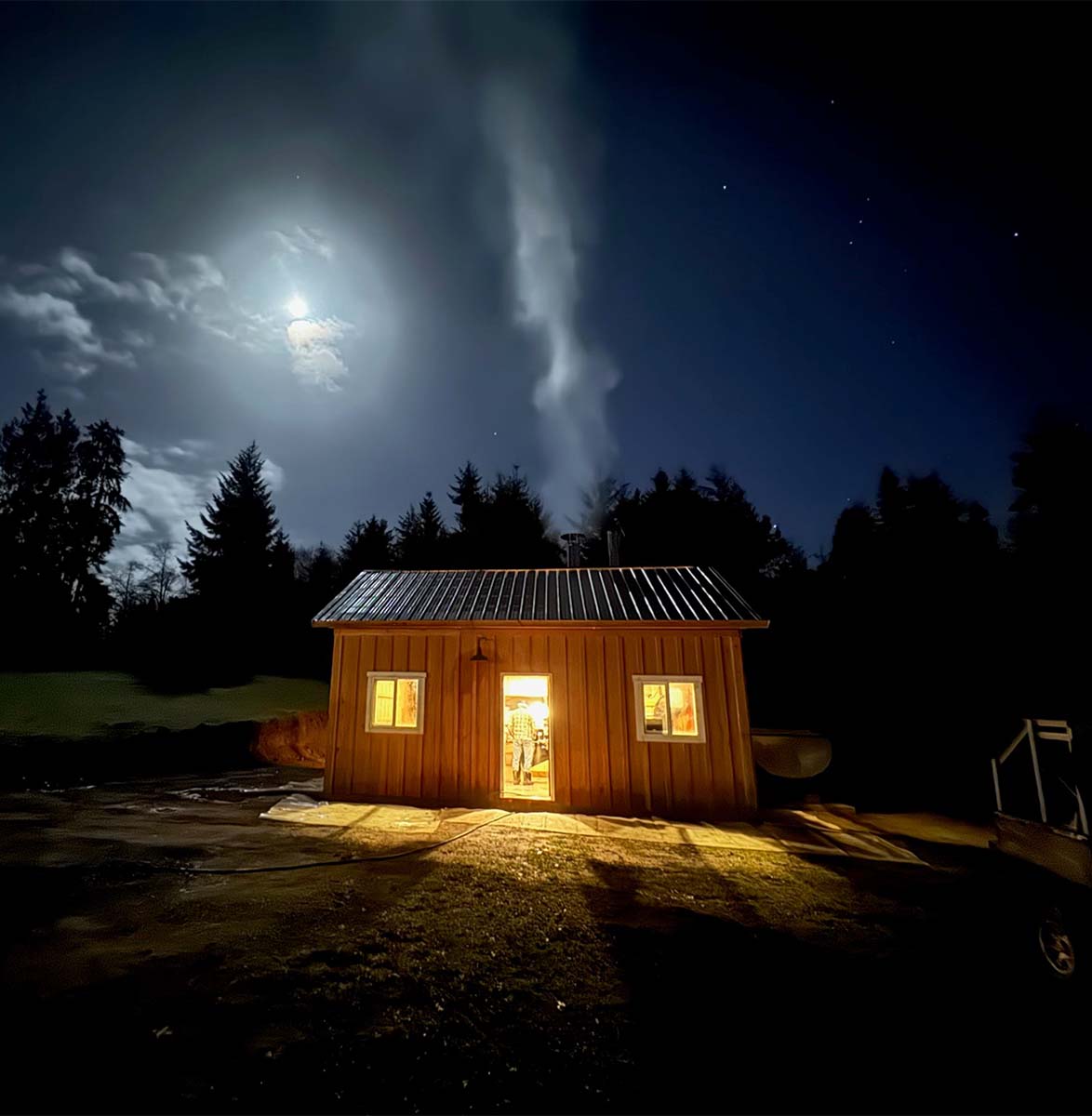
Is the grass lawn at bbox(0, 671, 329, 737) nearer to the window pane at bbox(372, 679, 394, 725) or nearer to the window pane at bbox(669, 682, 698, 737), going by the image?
the window pane at bbox(372, 679, 394, 725)

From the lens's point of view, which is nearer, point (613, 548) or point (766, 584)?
point (613, 548)

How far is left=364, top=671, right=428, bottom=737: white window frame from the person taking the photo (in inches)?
382

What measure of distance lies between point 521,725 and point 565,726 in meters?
3.74

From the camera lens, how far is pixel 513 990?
370cm

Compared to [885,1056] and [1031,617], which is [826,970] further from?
[1031,617]

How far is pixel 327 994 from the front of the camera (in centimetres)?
350

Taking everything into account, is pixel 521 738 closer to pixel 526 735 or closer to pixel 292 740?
pixel 526 735

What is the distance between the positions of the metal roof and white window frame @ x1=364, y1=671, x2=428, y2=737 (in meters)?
1.08

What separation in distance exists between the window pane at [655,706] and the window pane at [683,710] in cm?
16

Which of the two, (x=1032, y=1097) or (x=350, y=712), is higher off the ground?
(x=350, y=712)

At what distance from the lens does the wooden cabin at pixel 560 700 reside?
29.5ft

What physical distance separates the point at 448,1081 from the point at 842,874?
5.92 metres

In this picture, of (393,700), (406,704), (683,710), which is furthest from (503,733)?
(683,710)

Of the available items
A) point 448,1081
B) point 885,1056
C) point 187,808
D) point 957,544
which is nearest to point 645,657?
point 885,1056
